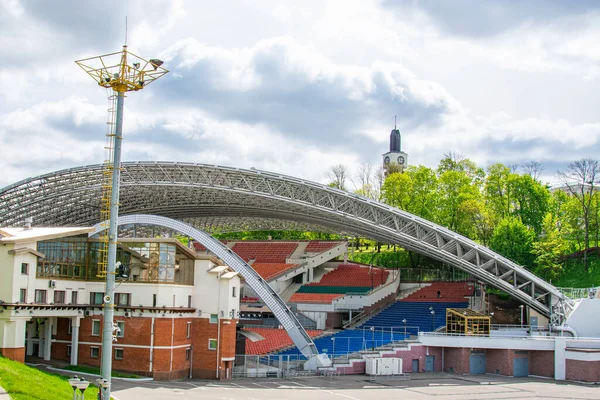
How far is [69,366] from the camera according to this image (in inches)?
1350

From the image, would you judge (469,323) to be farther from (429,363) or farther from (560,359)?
(560,359)

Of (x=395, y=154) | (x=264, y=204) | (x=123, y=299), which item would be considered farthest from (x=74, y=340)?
(x=395, y=154)

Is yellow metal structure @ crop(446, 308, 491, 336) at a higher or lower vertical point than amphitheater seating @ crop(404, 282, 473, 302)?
lower

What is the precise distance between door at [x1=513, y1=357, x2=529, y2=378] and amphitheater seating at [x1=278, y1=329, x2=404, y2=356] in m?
7.18

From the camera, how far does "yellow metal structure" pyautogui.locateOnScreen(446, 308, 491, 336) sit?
4216 cm

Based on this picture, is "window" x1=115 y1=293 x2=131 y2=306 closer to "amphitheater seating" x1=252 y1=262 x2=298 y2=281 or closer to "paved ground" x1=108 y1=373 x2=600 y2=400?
"paved ground" x1=108 y1=373 x2=600 y2=400

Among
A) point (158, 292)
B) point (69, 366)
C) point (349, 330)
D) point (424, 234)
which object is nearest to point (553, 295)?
point (424, 234)

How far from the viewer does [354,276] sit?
64.6m

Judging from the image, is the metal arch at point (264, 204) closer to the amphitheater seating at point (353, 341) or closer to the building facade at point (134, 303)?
the amphitheater seating at point (353, 341)

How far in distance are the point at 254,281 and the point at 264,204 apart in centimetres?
1527

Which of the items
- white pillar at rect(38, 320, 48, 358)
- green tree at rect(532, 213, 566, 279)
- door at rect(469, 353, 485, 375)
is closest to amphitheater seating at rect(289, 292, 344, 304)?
green tree at rect(532, 213, 566, 279)

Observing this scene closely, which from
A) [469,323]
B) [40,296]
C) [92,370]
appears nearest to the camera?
[40,296]

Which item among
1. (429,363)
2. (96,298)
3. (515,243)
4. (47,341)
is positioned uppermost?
(515,243)

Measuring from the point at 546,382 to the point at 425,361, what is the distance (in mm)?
7297
